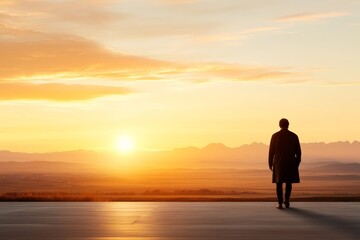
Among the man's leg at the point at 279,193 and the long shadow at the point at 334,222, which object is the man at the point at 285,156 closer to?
the man's leg at the point at 279,193

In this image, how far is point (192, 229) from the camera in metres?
13.0

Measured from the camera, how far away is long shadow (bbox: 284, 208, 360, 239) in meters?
12.7

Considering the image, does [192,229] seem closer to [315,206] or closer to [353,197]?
[315,206]

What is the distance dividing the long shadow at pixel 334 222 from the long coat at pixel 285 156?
1.45 metres

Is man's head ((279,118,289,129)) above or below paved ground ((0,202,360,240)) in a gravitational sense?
above

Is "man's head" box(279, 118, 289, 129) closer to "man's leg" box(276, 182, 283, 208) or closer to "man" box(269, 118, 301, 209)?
"man" box(269, 118, 301, 209)

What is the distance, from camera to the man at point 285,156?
1847 centimetres

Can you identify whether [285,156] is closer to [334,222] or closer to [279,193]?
[279,193]

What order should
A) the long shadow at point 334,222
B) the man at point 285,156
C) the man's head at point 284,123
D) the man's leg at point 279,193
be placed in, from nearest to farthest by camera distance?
1. the long shadow at point 334,222
2. the man's leg at point 279,193
3. the man at point 285,156
4. the man's head at point 284,123

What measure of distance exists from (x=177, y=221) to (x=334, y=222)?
8.80 feet

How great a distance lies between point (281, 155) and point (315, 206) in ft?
4.55

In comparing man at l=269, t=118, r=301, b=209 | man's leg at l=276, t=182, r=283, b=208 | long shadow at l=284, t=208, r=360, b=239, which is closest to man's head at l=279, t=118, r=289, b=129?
man at l=269, t=118, r=301, b=209

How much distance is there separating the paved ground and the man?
630 millimetres

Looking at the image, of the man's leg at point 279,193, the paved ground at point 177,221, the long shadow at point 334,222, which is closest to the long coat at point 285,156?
the man's leg at point 279,193
